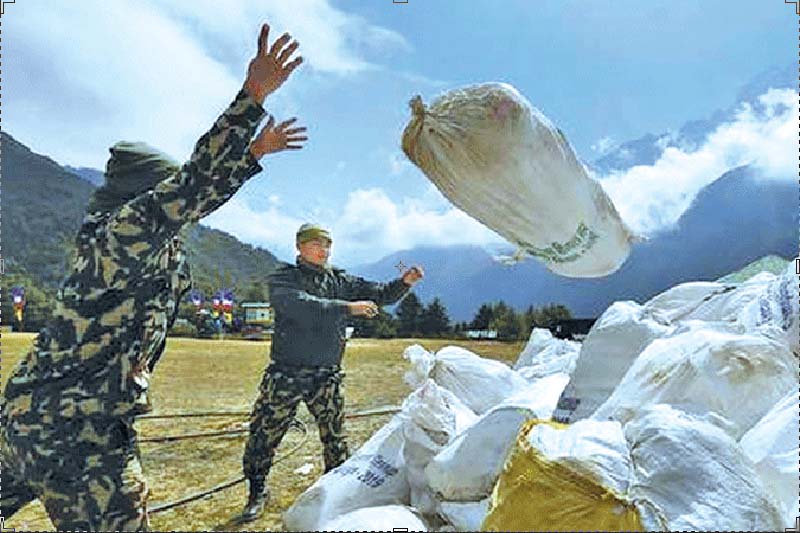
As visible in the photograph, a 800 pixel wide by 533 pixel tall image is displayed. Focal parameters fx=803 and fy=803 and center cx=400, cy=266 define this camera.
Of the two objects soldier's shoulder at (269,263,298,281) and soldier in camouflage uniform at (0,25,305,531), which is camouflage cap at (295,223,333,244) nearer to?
soldier's shoulder at (269,263,298,281)

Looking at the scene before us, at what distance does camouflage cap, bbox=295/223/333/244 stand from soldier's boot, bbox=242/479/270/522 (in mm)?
857

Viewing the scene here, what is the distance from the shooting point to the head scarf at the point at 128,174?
1703mm

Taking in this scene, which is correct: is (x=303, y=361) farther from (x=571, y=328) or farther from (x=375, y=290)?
(x=571, y=328)

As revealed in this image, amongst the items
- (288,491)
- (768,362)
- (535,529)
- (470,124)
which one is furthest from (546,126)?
(288,491)

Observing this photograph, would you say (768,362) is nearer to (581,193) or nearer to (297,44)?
(581,193)

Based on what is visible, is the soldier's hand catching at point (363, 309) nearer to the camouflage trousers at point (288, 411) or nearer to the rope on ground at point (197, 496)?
the camouflage trousers at point (288, 411)

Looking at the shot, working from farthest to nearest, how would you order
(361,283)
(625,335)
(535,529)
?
1. (361,283)
2. (625,335)
3. (535,529)

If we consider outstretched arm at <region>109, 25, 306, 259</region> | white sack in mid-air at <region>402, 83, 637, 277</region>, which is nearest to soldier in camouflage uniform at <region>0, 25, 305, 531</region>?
outstretched arm at <region>109, 25, 306, 259</region>

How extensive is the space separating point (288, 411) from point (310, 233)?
630 mm

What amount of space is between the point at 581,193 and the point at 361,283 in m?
1.45

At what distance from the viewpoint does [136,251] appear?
1597 millimetres

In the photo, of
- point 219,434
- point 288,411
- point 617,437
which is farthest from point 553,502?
point 219,434

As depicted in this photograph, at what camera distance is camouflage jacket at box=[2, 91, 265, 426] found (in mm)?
1572

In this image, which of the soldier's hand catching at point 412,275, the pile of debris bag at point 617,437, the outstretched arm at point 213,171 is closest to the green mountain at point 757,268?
the pile of debris bag at point 617,437
